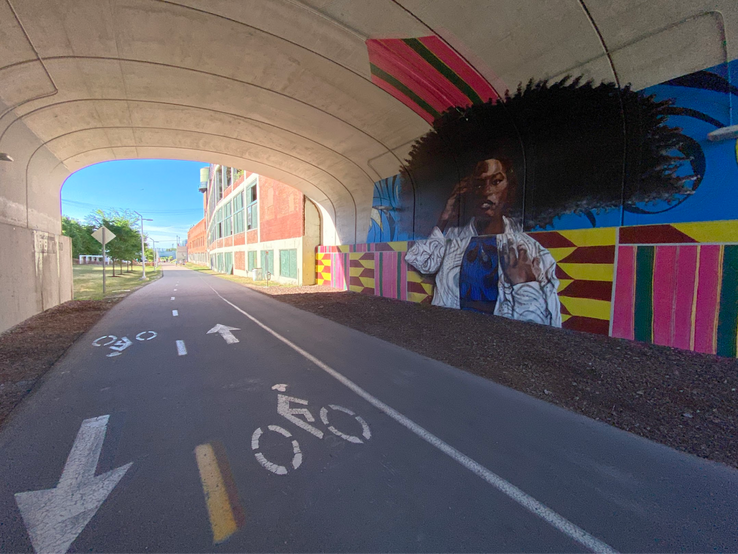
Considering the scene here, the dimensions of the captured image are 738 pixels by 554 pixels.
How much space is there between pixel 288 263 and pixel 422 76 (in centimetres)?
1659

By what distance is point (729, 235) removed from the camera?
16.4ft

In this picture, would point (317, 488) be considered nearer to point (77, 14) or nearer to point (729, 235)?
point (729, 235)

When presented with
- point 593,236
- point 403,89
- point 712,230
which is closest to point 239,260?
point 403,89

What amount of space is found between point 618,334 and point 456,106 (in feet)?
22.5

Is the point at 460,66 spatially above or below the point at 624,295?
above

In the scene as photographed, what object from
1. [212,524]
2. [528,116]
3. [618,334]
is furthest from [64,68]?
[618,334]

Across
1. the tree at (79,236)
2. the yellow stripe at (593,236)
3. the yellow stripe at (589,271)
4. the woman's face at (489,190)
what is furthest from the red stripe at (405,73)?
the tree at (79,236)

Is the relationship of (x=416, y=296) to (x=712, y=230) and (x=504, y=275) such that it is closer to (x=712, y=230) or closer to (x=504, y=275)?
(x=504, y=275)

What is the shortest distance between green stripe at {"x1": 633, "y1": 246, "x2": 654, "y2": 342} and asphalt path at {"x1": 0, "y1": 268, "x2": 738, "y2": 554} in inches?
142

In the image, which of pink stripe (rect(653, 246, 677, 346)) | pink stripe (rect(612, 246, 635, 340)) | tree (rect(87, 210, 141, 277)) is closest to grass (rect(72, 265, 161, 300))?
tree (rect(87, 210, 141, 277))

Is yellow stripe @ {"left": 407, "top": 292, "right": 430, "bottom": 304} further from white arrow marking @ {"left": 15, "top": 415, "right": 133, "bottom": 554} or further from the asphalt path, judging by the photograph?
white arrow marking @ {"left": 15, "top": 415, "right": 133, "bottom": 554}

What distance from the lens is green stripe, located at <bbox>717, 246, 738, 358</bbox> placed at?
4918 millimetres

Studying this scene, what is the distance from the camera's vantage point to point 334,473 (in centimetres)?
263

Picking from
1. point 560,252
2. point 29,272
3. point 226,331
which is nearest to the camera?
point 560,252
